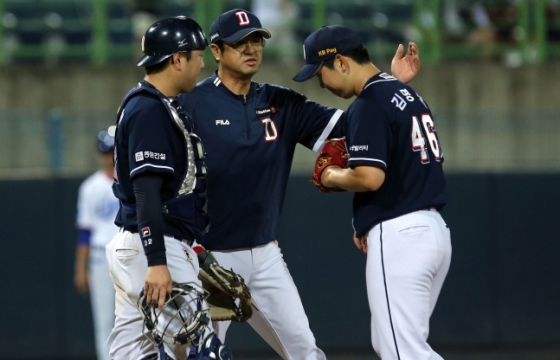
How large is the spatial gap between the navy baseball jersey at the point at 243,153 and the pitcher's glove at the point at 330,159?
0.38 meters

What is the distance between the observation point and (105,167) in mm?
8031

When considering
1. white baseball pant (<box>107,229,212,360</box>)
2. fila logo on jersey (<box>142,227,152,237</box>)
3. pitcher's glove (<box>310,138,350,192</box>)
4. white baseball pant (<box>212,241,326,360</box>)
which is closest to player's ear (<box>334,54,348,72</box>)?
pitcher's glove (<box>310,138,350,192</box>)

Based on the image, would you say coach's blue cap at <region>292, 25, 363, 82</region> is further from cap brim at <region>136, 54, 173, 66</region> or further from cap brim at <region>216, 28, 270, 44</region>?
cap brim at <region>136, 54, 173, 66</region>

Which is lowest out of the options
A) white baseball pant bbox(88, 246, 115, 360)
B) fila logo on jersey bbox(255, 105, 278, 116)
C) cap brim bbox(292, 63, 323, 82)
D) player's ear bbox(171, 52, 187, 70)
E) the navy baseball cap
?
white baseball pant bbox(88, 246, 115, 360)

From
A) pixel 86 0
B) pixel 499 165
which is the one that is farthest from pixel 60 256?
pixel 499 165

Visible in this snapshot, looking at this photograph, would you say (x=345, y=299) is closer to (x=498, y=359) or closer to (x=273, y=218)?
(x=498, y=359)

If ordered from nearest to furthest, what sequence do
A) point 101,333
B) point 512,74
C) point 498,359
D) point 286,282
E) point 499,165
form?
1. point 286,282
2. point 101,333
3. point 498,359
4. point 499,165
5. point 512,74

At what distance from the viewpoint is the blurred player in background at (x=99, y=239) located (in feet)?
25.5

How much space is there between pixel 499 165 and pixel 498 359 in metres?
1.94

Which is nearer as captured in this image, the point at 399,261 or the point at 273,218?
the point at 399,261

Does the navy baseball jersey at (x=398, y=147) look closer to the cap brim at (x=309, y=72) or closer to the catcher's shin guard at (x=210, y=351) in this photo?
the cap brim at (x=309, y=72)

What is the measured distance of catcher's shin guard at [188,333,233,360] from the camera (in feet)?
13.9

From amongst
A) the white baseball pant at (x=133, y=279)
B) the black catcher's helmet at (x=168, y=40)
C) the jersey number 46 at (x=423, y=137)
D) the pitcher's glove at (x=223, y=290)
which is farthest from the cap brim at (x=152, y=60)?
the jersey number 46 at (x=423, y=137)

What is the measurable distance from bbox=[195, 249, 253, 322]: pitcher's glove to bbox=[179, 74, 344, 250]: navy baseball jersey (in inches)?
16.1
